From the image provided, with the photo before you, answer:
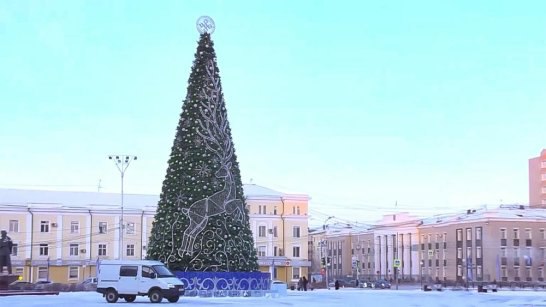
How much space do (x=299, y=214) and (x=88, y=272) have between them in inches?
955

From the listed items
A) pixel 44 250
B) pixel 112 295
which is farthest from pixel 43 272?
pixel 112 295

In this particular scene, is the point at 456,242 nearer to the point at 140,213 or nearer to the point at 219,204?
the point at 140,213

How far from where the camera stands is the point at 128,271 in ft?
111

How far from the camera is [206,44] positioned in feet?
130

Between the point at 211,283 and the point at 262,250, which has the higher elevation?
the point at 262,250

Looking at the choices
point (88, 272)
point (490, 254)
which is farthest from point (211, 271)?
point (490, 254)

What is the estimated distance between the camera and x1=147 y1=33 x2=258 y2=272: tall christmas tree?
122 feet

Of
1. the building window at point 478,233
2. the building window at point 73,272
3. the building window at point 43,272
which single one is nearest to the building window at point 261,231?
the building window at point 73,272

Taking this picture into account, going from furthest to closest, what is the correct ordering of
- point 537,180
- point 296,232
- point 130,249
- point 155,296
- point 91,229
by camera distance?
1. point 537,180
2. point 296,232
3. point 130,249
4. point 91,229
5. point 155,296

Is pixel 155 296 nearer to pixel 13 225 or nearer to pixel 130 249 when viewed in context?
pixel 13 225

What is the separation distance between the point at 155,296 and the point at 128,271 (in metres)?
1.63

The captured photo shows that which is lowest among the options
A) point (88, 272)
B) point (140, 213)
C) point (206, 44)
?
point (88, 272)

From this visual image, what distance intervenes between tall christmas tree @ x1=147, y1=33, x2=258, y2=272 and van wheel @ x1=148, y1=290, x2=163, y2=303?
13.2 ft

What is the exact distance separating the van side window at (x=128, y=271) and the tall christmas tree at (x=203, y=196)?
3705 mm
